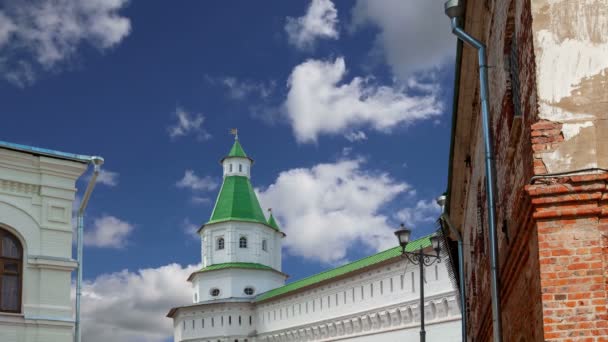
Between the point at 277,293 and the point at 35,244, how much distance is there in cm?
5007

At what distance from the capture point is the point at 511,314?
8547 millimetres

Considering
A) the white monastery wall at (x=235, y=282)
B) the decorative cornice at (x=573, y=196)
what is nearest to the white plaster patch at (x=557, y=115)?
the decorative cornice at (x=573, y=196)

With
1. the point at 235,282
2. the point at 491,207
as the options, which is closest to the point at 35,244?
the point at 491,207

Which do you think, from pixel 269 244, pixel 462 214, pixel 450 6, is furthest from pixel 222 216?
pixel 450 6

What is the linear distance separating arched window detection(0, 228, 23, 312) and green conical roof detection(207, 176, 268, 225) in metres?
59.7

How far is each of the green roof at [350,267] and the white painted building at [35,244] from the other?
1199 inches

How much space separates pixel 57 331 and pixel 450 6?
976 centimetres

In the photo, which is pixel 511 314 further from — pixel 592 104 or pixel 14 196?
pixel 14 196

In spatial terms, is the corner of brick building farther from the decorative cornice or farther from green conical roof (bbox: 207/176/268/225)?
green conical roof (bbox: 207/176/268/225)

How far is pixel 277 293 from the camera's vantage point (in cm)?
6506

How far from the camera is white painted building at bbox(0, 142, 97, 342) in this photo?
50.1 ft

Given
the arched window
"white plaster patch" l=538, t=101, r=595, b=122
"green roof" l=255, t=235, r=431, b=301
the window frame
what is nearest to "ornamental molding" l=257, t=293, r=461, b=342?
"green roof" l=255, t=235, r=431, b=301

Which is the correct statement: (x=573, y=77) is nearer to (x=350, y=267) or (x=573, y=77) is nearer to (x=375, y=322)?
(x=375, y=322)

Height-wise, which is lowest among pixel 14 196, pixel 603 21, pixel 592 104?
pixel 592 104
